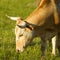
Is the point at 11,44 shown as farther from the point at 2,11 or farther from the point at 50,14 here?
the point at 2,11

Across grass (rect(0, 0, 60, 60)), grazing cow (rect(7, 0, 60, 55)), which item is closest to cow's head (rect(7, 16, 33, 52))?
grazing cow (rect(7, 0, 60, 55))

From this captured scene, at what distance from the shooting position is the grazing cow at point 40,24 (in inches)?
324

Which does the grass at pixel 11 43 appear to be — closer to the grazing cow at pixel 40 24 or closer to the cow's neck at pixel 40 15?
the grazing cow at pixel 40 24

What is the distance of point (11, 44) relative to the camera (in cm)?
1040

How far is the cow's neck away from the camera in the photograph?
8.48m

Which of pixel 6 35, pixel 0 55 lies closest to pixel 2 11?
pixel 6 35

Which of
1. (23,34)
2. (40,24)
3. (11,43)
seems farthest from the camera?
(11,43)

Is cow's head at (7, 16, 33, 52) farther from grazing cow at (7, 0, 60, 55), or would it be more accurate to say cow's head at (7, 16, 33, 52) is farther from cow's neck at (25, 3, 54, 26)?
cow's neck at (25, 3, 54, 26)

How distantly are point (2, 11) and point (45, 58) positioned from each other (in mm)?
7587

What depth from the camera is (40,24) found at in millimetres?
8555

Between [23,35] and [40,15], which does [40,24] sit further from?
[23,35]

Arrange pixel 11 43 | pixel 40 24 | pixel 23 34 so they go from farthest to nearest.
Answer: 1. pixel 11 43
2. pixel 40 24
3. pixel 23 34

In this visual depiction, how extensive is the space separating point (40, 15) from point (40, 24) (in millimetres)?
211

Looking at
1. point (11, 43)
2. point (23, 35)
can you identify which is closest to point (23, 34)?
point (23, 35)
